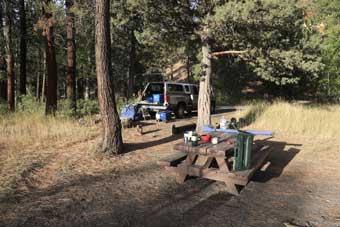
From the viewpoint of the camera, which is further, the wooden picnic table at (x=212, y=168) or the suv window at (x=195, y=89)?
the suv window at (x=195, y=89)

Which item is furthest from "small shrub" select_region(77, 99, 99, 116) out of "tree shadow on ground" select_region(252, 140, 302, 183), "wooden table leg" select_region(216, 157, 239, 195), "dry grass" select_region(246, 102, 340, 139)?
"wooden table leg" select_region(216, 157, 239, 195)

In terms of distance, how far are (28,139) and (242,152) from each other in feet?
19.3

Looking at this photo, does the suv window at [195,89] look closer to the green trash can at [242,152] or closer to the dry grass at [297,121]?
the dry grass at [297,121]

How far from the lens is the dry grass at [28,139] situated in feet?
18.7

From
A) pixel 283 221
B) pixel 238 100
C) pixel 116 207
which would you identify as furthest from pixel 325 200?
pixel 238 100

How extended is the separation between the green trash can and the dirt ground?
44cm

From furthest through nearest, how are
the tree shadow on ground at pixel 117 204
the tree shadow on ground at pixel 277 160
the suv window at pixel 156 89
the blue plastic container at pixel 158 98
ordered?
the suv window at pixel 156 89 < the blue plastic container at pixel 158 98 < the tree shadow on ground at pixel 277 160 < the tree shadow on ground at pixel 117 204

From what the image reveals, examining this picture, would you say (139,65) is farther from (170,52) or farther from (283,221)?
(283,221)

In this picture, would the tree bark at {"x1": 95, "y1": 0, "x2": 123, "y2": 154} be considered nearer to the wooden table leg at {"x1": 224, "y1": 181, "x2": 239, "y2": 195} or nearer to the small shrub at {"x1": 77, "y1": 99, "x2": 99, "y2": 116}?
the wooden table leg at {"x1": 224, "y1": 181, "x2": 239, "y2": 195}

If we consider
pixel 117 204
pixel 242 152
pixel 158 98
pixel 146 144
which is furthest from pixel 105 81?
pixel 158 98

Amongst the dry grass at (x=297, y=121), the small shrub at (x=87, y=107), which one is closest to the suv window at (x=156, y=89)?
the small shrub at (x=87, y=107)

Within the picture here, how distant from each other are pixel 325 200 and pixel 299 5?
5.82 meters

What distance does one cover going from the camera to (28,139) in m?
8.23

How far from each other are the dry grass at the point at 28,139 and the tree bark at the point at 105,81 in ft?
4.58
